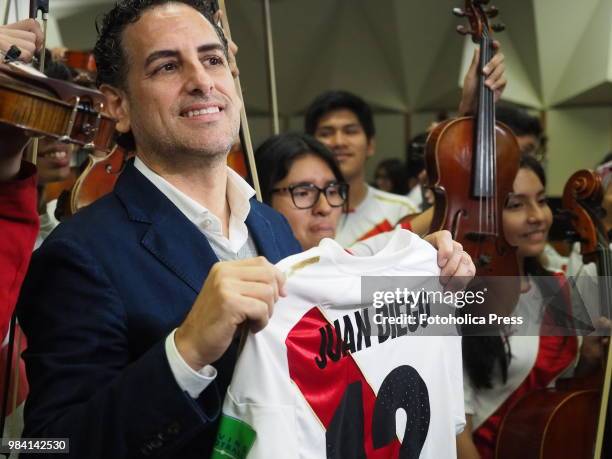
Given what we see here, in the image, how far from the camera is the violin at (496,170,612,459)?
91.0 inches

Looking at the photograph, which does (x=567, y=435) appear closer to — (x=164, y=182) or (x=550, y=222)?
(x=550, y=222)

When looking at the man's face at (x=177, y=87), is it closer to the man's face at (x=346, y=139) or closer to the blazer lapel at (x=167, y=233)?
the blazer lapel at (x=167, y=233)

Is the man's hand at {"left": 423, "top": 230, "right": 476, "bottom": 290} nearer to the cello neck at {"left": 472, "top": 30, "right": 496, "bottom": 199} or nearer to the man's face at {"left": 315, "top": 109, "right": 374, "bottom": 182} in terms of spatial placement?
the cello neck at {"left": 472, "top": 30, "right": 496, "bottom": 199}

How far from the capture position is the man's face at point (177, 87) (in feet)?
5.49

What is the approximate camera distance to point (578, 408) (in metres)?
2.36

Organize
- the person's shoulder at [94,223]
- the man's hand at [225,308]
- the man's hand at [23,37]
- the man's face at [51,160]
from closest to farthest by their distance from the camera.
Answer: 1. the man's hand at [225,308]
2. the person's shoulder at [94,223]
3. the man's hand at [23,37]
4. the man's face at [51,160]

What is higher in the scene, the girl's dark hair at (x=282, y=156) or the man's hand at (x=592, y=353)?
the girl's dark hair at (x=282, y=156)

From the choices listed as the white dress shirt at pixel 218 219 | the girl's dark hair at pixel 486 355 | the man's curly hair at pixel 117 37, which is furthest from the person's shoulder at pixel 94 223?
the girl's dark hair at pixel 486 355

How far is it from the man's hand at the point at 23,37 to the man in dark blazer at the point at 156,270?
0.50 feet

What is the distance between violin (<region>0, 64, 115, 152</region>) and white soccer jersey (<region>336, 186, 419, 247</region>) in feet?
6.74

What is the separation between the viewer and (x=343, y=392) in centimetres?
157

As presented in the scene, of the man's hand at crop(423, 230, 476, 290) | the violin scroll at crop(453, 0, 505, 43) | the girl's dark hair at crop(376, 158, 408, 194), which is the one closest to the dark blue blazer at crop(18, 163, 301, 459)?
the man's hand at crop(423, 230, 476, 290)

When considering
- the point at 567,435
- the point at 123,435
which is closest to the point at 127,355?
the point at 123,435

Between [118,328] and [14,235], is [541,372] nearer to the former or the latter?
[118,328]
